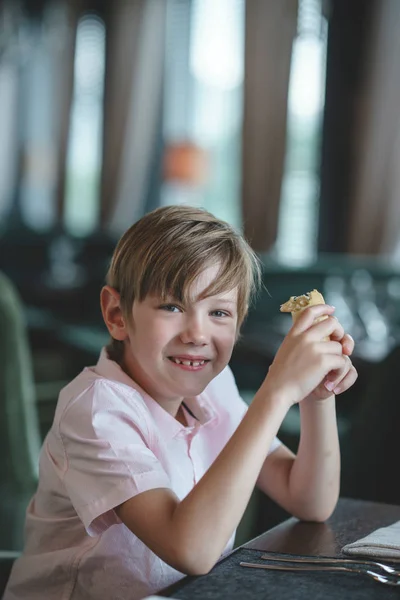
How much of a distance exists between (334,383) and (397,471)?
796 mm

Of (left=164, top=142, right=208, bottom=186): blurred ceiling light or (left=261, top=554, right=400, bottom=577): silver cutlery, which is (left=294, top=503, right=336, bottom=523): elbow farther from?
(left=164, top=142, right=208, bottom=186): blurred ceiling light

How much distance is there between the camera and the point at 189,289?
1.16m

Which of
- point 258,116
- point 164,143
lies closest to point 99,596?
point 258,116

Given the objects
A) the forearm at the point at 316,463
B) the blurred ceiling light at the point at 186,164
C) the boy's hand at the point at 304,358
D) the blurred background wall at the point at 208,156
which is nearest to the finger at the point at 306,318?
the boy's hand at the point at 304,358

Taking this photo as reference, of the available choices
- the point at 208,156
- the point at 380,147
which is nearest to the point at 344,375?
the point at 380,147

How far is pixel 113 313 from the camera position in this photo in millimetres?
1265

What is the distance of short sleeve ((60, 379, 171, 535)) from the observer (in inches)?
42.5

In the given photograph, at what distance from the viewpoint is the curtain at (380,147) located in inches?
219

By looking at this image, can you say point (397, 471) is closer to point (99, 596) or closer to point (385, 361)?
point (385, 361)

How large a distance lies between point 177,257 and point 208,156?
554 centimetres

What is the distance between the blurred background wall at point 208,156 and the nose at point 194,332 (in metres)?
1.11

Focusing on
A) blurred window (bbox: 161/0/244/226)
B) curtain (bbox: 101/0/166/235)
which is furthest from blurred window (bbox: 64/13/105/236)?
blurred window (bbox: 161/0/244/226)

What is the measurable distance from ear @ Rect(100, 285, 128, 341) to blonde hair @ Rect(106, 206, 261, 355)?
12 mm

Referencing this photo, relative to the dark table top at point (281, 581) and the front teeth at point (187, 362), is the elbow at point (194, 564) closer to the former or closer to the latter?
the dark table top at point (281, 581)
